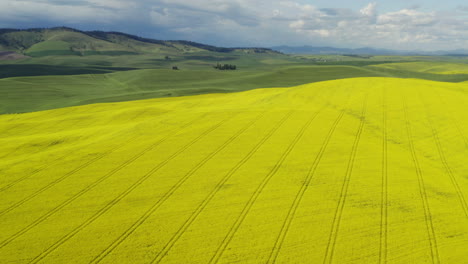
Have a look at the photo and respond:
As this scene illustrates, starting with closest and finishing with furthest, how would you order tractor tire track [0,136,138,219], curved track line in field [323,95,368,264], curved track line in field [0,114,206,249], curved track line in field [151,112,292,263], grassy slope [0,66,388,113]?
curved track line in field [151,112,292,263] → curved track line in field [323,95,368,264] → curved track line in field [0,114,206,249] → tractor tire track [0,136,138,219] → grassy slope [0,66,388,113]

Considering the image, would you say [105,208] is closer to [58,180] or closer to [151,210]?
[151,210]

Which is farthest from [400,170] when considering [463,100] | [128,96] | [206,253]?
[128,96]

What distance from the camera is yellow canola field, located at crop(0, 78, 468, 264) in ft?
35.8

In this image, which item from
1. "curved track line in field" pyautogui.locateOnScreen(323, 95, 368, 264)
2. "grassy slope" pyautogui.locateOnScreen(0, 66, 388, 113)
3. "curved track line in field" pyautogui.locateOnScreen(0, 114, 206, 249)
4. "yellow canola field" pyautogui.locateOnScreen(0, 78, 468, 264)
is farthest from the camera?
"grassy slope" pyautogui.locateOnScreen(0, 66, 388, 113)

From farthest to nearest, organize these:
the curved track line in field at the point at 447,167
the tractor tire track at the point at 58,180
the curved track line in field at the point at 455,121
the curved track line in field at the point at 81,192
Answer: the curved track line in field at the point at 455,121, the curved track line in field at the point at 447,167, the tractor tire track at the point at 58,180, the curved track line in field at the point at 81,192

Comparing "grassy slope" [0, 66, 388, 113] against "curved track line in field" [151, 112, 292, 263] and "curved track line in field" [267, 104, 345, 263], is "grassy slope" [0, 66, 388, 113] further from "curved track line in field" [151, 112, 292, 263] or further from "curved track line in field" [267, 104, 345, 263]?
"curved track line in field" [267, 104, 345, 263]

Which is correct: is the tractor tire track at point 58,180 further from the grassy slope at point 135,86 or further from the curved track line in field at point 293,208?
the grassy slope at point 135,86

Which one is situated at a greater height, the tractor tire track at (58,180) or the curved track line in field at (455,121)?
the curved track line in field at (455,121)

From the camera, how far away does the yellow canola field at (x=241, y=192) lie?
35.8ft

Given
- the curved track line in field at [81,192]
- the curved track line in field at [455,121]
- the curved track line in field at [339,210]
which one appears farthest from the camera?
the curved track line in field at [455,121]

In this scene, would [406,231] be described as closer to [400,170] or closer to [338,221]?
[338,221]

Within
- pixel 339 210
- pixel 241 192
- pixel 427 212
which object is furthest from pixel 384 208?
pixel 241 192

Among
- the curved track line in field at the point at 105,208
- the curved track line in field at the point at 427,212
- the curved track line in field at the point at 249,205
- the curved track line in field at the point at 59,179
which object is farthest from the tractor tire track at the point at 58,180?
the curved track line in field at the point at 427,212

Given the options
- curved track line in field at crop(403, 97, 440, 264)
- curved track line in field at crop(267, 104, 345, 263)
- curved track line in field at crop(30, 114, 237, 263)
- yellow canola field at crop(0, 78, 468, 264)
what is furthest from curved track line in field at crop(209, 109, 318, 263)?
curved track line in field at crop(403, 97, 440, 264)
